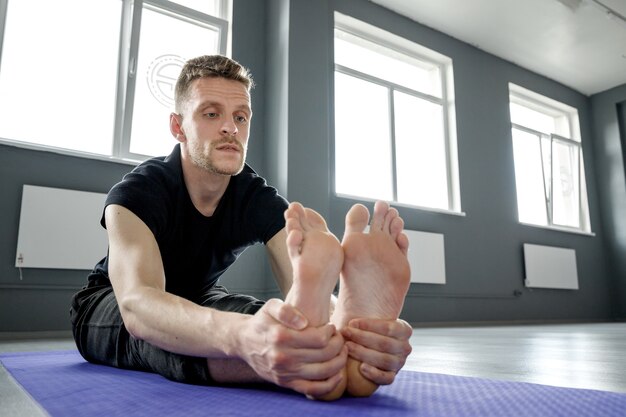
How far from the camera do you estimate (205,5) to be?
3812 millimetres

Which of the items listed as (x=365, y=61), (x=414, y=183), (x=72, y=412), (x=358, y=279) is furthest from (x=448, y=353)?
(x=365, y=61)

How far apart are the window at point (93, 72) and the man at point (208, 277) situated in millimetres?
2096

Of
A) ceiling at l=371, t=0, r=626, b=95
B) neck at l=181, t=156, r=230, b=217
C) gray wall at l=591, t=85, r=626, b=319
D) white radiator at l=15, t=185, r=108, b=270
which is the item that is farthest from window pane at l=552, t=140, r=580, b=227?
neck at l=181, t=156, r=230, b=217

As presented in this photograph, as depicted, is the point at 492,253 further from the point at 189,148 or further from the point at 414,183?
the point at 189,148

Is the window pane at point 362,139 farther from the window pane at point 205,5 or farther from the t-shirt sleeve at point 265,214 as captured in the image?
the t-shirt sleeve at point 265,214

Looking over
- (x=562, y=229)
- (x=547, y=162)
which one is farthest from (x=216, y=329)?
(x=547, y=162)

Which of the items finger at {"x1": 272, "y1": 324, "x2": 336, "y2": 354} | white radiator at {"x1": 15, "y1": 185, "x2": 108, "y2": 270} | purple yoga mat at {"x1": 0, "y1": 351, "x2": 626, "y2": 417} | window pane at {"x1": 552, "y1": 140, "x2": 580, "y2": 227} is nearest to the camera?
finger at {"x1": 272, "y1": 324, "x2": 336, "y2": 354}

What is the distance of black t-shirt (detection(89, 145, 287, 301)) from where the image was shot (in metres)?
1.19

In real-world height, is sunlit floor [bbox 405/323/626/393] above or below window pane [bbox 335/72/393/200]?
below

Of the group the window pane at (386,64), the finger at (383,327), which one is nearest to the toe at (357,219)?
the finger at (383,327)

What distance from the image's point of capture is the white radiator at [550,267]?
17.6 ft

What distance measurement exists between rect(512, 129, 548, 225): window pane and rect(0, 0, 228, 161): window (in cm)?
387

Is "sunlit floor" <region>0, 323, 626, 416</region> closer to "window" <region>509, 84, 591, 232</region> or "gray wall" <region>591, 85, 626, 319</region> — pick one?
"window" <region>509, 84, 591, 232</region>

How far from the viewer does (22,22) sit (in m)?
3.07
